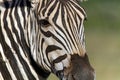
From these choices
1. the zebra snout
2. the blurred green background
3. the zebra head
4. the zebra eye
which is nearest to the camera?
the zebra snout

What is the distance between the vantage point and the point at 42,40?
5.88 meters

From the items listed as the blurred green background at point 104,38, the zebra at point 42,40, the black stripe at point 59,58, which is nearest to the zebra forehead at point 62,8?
the zebra at point 42,40

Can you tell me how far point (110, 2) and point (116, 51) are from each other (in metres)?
8.19

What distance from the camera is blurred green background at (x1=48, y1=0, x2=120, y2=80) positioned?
1325cm

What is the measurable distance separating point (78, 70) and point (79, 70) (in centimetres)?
1

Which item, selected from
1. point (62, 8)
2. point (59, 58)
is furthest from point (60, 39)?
point (62, 8)

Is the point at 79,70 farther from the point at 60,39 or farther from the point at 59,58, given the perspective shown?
the point at 60,39

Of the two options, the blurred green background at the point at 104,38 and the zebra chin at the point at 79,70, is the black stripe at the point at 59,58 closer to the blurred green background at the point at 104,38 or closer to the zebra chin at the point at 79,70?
the zebra chin at the point at 79,70

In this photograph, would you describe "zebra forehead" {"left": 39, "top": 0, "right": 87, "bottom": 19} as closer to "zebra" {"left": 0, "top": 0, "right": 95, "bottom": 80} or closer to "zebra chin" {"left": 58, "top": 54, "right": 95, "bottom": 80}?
"zebra" {"left": 0, "top": 0, "right": 95, "bottom": 80}

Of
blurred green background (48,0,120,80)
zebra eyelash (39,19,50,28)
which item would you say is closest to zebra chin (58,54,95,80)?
zebra eyelash (39,19,50,28)

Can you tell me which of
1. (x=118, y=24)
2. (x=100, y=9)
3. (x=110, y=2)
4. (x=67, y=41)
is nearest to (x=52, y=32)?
(x=67, y=41)

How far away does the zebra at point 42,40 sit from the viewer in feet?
18.7

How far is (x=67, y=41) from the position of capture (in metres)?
5.75

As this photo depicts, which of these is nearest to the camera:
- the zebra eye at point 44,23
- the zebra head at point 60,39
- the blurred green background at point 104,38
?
the zebra head at point 60,39
